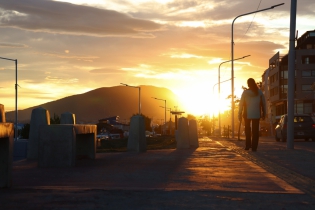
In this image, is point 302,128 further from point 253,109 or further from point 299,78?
point 299,78

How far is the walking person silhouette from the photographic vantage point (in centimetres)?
1734

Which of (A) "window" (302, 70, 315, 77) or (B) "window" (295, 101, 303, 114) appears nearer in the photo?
(B) "window" (295, 101, 303, 114)

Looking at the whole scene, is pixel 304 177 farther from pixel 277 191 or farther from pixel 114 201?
pixel 114 201

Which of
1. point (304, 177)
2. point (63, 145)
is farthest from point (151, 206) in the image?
point (63, 145)

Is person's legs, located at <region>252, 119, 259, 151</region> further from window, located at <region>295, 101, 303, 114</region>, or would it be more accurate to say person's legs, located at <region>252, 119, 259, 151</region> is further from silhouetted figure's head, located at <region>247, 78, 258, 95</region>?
window, located at <region>295, 101, 303, 114</region>

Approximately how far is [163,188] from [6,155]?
1.90 meters

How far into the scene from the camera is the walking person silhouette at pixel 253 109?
17.3 metres

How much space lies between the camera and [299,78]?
113500mm

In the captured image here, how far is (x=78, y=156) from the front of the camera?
1405 cm

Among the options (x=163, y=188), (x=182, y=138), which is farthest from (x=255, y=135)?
(x=163, y=188)

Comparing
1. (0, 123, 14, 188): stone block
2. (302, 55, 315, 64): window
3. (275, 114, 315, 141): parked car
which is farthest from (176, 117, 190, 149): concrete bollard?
(302, 55, 315, 64): window

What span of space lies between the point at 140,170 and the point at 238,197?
13.1ft

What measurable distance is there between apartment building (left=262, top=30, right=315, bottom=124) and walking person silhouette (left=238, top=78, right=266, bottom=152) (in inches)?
3480

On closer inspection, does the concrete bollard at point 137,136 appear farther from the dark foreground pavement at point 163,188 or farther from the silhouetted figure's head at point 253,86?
the dark foreground pavement at point 163,188
